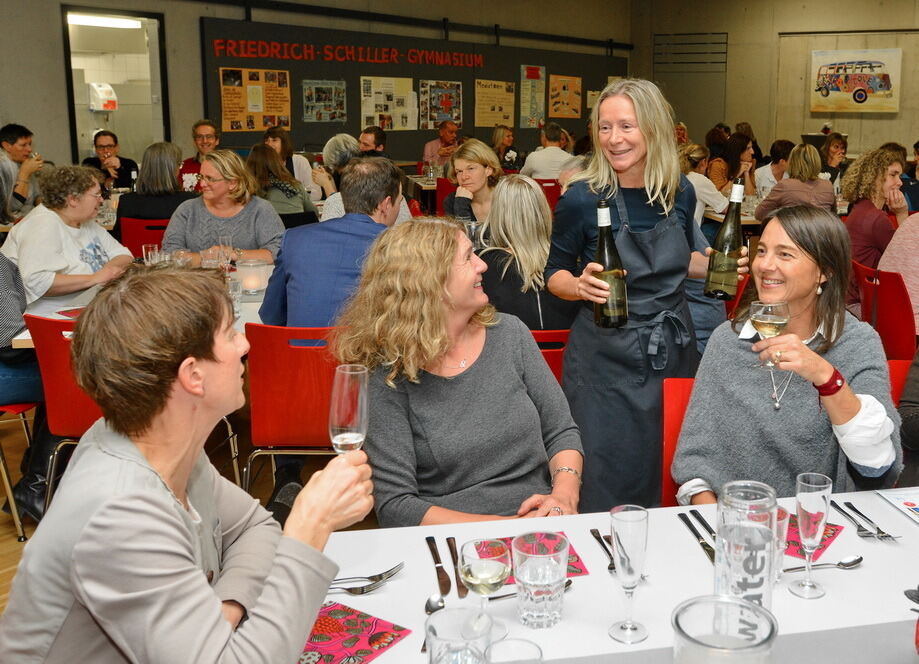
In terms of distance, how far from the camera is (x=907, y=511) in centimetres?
192

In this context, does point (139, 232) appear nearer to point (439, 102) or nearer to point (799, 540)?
point (799, 540)

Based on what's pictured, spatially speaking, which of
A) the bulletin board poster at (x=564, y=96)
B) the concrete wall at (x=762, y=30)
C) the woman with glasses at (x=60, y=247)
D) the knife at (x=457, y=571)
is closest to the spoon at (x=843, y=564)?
the knife at (x=457, y=571)

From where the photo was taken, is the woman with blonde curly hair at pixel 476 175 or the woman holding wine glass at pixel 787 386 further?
the woman with blonde curly hair at pixel 476 175

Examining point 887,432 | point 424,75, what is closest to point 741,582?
point 887,432

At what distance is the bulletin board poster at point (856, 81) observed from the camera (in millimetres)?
13828

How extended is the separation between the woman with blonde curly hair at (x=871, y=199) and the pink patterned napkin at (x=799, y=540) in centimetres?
346

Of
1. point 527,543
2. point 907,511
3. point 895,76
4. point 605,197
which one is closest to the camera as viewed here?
point 527,543

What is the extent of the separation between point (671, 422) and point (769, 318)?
406mm

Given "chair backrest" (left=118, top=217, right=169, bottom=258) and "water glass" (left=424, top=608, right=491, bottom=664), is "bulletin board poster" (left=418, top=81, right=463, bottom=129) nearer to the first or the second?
"chair backrest" (left=118, top=217, right=169, bottom=258)

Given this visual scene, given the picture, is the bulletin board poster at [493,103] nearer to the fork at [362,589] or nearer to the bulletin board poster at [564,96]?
the bulletin board poster at [564,96]

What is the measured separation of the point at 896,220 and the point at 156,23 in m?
7.59

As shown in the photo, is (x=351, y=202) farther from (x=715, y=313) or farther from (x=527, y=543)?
(x=527, y=543)

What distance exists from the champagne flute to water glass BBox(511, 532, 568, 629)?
86cm

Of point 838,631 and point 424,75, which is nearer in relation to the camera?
point 838,631
